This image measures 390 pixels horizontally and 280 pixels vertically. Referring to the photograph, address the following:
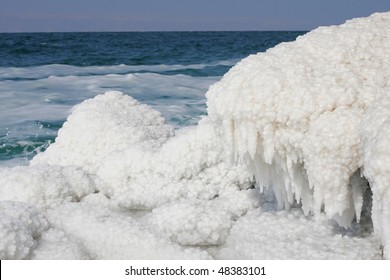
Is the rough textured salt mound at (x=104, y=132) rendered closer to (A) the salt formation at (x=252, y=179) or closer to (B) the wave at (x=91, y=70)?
(A) the salt formation at (x=252, y=179)

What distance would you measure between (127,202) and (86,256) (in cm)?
70

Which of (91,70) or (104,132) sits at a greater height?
(104,132)

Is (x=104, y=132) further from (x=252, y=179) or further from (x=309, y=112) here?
(x=309, y=112)

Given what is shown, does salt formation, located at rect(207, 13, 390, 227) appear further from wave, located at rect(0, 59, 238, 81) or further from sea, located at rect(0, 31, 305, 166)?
wave, located at rect(0, 59, 238, 81)

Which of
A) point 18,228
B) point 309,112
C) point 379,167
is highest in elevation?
point 309,112

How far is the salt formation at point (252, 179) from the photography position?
7.88 feet

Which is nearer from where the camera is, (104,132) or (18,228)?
(18,228)

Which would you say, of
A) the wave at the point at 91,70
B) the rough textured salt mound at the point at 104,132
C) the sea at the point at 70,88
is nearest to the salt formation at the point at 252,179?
the rough textured salt mound at the point at 104,132

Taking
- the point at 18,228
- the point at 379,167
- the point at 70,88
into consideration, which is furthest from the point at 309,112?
the point at 70,88

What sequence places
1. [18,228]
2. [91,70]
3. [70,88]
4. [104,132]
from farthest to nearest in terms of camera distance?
[91,70], [70,88], [104,132], [18,228]

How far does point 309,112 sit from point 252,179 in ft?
1.96

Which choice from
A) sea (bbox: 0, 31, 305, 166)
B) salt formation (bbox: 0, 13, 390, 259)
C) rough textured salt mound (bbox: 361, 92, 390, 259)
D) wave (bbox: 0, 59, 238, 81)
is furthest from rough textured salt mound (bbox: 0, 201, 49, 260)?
wave (bbox: 0, 59, 238, 81)

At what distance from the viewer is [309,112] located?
2.49m
